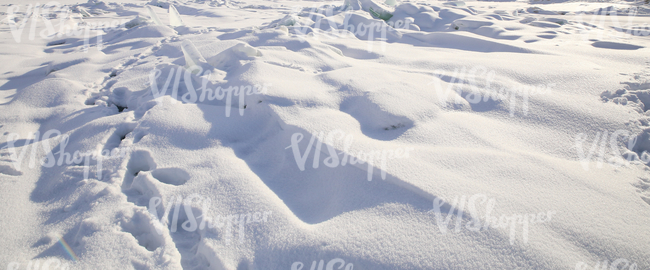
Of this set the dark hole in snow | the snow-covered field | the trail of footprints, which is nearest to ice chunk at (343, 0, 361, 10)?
the snow-covered field

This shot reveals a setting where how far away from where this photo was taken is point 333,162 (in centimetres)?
129

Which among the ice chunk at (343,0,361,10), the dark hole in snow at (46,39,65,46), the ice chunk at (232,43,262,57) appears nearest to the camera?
the ice chunk at (232,43,262,57)

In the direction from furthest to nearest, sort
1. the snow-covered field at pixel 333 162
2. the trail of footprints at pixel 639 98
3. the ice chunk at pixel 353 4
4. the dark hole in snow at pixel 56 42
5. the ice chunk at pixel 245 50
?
1. the ice chunk at pixel 353 4
2. the dark hole in snow at pixel 56 42
3. the ice chunk at pixel 245 50
4. the trail of footprints at pixel 639 98
5. the snow-covered field at pixel 333 162

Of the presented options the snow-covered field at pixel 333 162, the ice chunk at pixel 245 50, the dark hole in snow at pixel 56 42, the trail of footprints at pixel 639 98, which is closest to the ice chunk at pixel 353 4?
the snow-covered field at pixel 333 162

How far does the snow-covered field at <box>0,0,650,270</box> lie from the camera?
94cm

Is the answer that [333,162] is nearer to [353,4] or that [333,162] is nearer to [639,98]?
[639,98]

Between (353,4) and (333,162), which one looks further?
(353,4)

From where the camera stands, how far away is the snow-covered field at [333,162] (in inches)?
36.8

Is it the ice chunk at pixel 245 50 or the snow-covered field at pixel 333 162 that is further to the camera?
the ice chunk at pixel 245 50

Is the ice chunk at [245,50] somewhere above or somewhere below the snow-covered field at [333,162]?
above

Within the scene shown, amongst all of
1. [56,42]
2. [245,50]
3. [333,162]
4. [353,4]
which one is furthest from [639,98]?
[56,42]

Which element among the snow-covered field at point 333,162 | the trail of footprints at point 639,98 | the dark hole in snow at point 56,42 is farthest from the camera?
the dark hole in snow at point 56,42

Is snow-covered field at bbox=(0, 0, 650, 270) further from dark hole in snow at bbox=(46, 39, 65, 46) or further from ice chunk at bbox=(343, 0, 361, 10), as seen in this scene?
ice chunk at bbox=(343, 0, 361, 10)

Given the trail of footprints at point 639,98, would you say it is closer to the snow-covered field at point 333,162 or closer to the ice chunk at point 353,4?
the snow-covered field at point 333,162
